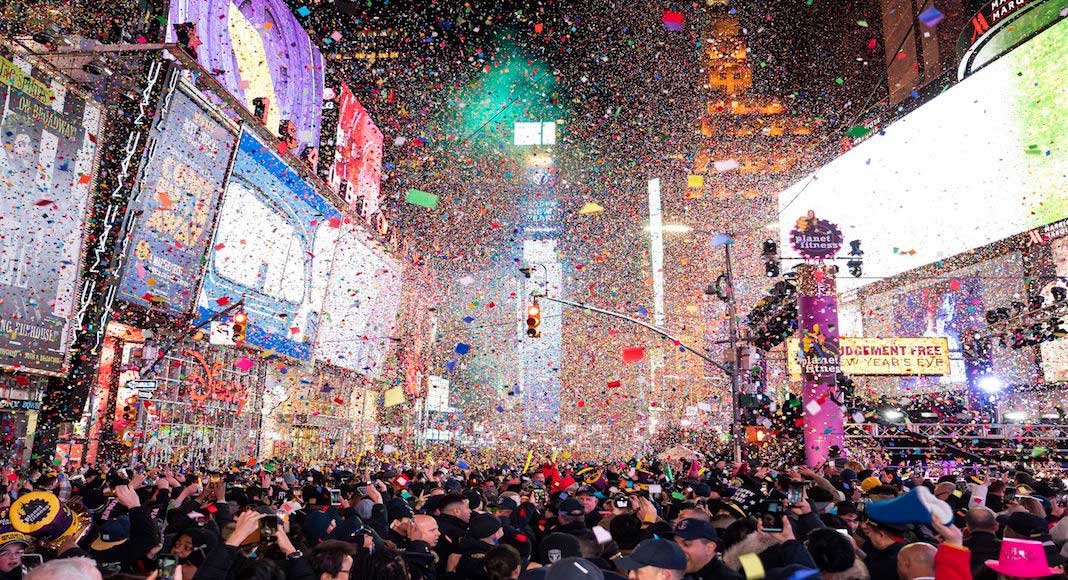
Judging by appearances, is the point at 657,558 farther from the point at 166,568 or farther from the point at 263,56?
the point at 263,56

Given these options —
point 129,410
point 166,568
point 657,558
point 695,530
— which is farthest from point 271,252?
point 657,558

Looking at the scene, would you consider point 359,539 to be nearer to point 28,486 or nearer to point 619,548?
point 619,548

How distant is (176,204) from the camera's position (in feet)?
87.9

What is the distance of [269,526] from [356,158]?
48.1 m

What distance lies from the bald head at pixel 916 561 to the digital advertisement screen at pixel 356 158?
44.2m

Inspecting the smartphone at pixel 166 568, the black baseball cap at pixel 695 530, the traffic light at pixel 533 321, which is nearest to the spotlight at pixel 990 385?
the traffic light at pixel 533 321

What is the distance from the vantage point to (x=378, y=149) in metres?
58.7

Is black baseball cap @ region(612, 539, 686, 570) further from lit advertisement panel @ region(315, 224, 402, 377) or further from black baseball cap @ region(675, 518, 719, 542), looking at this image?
lit advertisement panel @ region(315, 224, 402, 377)

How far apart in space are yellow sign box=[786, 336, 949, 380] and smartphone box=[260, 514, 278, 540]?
79.3 feet

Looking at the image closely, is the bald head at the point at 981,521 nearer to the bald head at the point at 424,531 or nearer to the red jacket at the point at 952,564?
the red jacket at the point at 952,564

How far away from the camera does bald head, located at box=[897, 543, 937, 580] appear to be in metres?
4.74

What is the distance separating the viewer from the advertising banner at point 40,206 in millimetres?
20516

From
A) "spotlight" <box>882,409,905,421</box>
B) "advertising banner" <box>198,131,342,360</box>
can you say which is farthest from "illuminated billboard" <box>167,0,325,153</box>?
"spotlight" <box>882,409,905,421</box>

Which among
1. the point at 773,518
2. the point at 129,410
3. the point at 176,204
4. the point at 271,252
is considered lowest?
the point at 773,518
